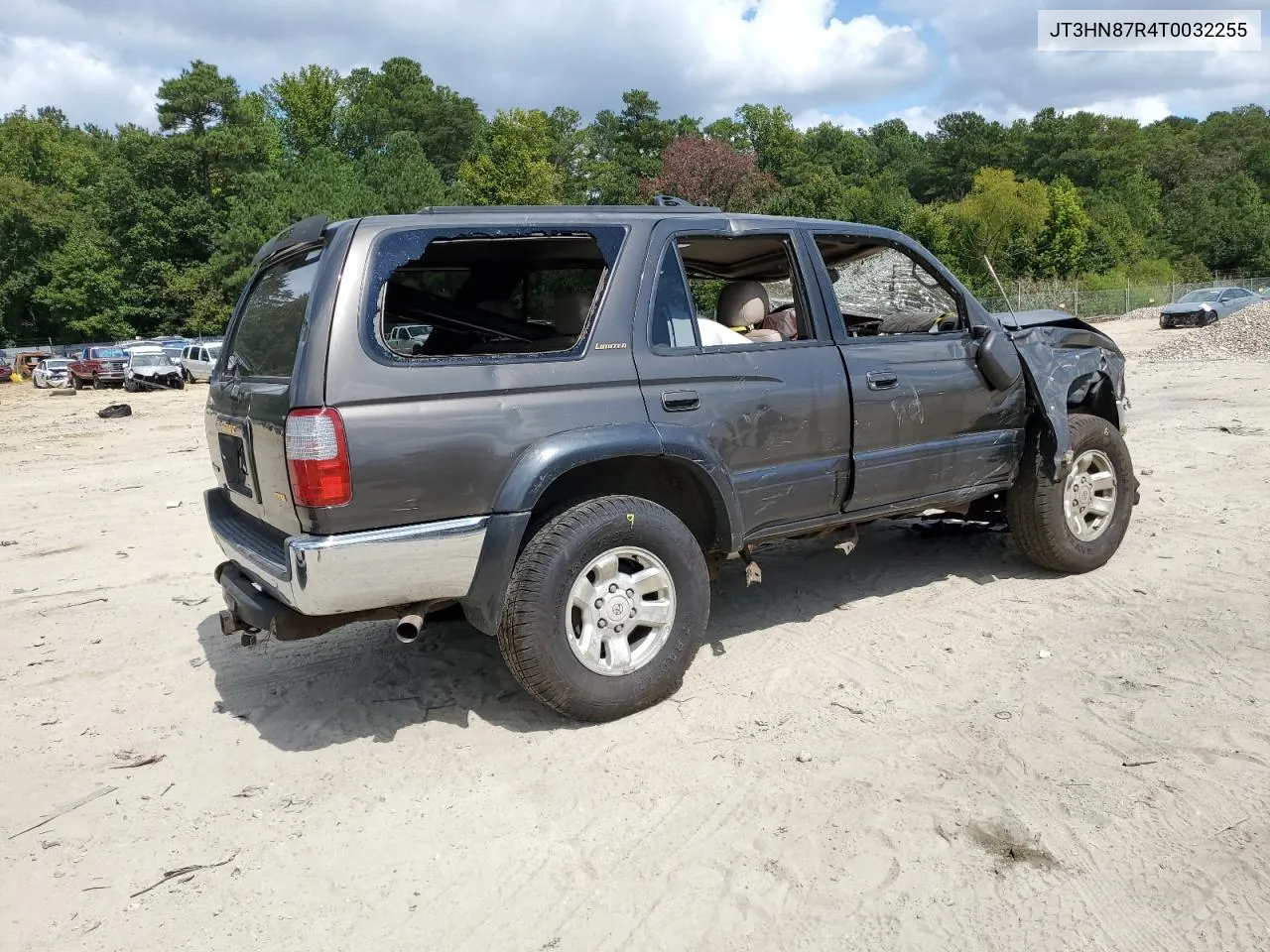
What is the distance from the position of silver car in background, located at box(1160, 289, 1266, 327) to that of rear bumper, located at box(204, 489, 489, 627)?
31.9m

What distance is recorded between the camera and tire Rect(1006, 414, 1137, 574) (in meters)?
5.15

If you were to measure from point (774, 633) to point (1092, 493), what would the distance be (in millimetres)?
2135

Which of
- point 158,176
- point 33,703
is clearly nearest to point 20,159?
point 158,176

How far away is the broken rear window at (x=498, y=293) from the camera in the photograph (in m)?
3.94

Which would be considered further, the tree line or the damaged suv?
the tree line

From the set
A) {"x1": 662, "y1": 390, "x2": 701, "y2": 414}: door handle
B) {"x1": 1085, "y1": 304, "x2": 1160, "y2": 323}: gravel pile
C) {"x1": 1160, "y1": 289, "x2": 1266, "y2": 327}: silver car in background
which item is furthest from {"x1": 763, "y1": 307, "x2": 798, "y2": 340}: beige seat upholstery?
{"x1": 1085, "y1": 304, "x2": 1160, "y2": 323}: gravel pile

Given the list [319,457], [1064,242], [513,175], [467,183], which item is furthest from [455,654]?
[1064,242]

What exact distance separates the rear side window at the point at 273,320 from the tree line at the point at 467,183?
116 feet

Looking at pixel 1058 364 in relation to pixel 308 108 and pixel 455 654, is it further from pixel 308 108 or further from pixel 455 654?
pixel 308 108

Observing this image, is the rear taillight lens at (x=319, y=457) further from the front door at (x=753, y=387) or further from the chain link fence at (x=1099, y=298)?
the chain link fence at (x=1099, y=298)

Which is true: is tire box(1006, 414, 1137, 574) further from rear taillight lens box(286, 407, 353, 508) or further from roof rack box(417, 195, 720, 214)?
rear taillight lens box(286, 407, 353, 508)

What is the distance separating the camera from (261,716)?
13.4 feet

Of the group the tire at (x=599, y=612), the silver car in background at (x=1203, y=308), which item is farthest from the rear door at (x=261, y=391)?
the silver car in background at (x=1203, y=308)

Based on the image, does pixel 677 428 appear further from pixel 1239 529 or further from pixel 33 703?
pixel 1239 529
